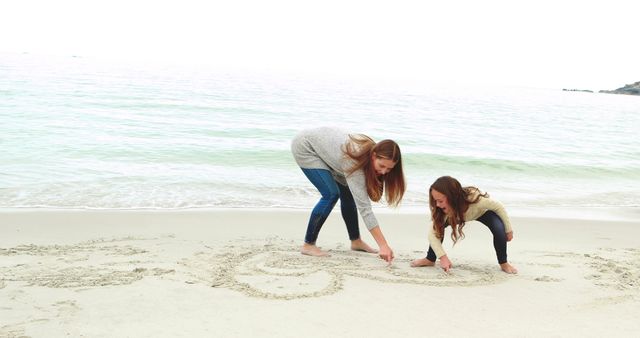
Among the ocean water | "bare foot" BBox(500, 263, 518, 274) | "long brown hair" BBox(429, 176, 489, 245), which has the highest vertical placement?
"long brown hair" BBox(429, 176, 489, 245)

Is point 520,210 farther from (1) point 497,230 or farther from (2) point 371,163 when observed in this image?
(2) point 371,163

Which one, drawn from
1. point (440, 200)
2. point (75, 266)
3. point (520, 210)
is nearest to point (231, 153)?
point (520, 210)

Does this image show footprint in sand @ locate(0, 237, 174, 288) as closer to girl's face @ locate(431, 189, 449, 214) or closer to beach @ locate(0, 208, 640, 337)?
beach @ locate(0, 208, 640, 337)

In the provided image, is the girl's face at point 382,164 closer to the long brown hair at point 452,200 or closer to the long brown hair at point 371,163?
the long brown hair at point 371,163

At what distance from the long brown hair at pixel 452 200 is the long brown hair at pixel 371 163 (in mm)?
278

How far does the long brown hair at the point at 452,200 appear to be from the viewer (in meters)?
4.27

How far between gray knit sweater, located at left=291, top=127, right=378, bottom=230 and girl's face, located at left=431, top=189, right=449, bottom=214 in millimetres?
482

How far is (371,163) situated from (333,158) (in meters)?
0.42

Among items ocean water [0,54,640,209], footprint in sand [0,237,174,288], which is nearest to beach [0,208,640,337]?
footprint in sand [0,237,174,288]

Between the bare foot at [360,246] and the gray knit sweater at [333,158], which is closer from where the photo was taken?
the gray knit sweater at [333,158]

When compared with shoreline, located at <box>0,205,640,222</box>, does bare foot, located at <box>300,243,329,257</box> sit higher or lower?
higher

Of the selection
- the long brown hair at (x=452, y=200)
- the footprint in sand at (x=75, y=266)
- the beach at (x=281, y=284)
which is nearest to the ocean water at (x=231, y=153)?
the beach at (x=281, y=284)

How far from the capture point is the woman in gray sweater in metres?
4.27

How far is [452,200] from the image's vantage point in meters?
4.29
